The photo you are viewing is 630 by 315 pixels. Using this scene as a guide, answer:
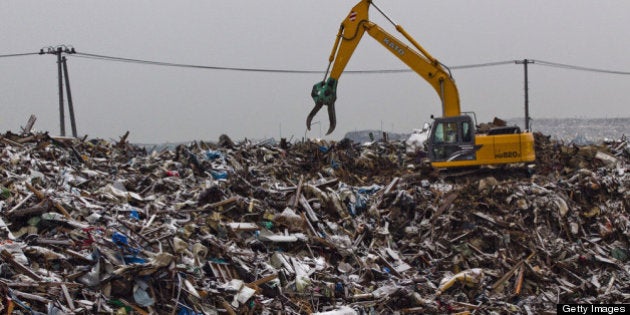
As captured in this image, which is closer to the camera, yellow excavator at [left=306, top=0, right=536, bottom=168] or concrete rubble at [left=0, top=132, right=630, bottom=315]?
concrete rubble at [left=0, top=132, right=630, bottom=315]

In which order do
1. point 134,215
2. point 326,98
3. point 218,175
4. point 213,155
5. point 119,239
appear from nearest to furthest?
point 119,239
point 134,215
point 218,175
point 326,98
point 213,155

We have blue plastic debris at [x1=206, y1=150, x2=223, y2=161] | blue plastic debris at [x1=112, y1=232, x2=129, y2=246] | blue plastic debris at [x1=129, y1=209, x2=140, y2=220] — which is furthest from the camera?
blue plastic debris at [x1=206, y1=150, x2=223, y2=161]

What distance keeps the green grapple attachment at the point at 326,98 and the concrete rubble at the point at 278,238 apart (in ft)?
6.34

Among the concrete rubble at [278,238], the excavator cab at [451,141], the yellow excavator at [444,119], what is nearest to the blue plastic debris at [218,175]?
the concrete rubble at [278,238]

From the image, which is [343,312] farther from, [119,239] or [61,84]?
[61,84]

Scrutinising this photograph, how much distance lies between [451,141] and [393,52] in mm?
2900

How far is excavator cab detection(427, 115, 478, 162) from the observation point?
1747 cm

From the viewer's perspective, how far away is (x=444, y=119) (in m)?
17.4

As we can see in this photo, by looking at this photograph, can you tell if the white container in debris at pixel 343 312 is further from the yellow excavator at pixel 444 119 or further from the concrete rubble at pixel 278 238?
the yellow excavator at pixel 444 119

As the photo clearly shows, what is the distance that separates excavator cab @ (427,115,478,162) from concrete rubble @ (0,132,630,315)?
30.6 inches

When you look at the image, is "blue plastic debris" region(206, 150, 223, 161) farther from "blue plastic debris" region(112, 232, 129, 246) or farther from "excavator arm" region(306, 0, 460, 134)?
"blue plastic debris" region(112, 232, 129, 246)

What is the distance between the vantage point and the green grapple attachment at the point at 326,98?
54.7 ft

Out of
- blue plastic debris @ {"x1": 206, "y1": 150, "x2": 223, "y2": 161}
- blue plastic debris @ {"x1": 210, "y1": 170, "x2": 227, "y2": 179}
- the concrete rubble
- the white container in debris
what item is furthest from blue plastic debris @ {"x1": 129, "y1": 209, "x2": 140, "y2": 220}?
blue plastic debris @ {"x1": 206, "y1": 150, "x2": 223, "y2": 161}

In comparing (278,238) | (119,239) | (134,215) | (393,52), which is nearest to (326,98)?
(393,52)
